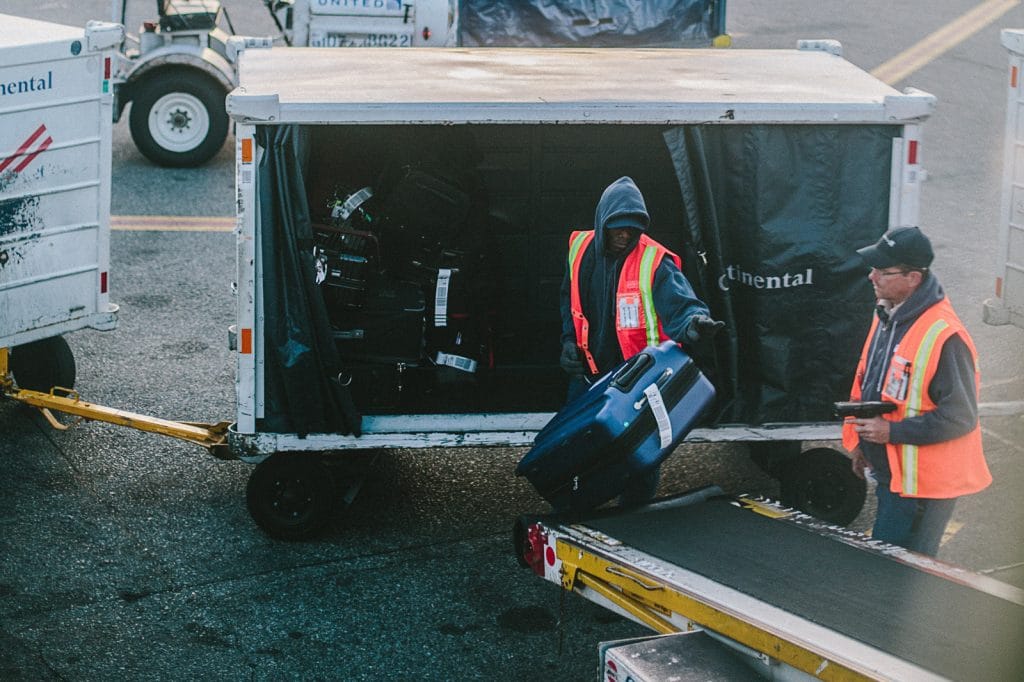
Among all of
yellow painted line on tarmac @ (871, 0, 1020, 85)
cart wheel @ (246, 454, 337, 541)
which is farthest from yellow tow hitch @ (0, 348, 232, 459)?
yellow painted line on tarmac @ (871, 0, 1020, 85)

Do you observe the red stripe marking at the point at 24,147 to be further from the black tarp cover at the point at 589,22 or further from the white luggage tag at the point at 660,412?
the black tarp cover at the point at 589,22

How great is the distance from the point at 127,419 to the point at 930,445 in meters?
4.04

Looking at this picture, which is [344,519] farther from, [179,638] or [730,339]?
[730,339]

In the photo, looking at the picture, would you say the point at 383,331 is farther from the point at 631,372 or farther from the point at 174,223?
the point at 174,223

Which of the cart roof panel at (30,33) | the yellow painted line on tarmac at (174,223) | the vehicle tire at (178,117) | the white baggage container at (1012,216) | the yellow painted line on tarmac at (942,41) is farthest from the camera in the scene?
the yellow painted line on tarmac at (942,41)

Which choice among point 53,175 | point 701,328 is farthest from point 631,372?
point 53,175

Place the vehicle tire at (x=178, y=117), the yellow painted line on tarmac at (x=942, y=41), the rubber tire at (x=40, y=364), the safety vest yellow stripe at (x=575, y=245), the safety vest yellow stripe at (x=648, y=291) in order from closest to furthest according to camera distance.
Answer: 1. the safety vest yellow stripe at (x=648, y=291)
2. the safety vest yellow stripe at (x=575, y=245)
3. the rubber tire at (x=40, y=364)
4. the vehicle tire at (x=178, y=117)
5. the yellow painted line on tarmac at (x=942, y=41)

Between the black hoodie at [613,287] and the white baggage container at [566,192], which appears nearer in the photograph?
the black hoodie at [613,287]

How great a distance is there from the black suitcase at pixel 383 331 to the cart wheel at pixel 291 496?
587mm

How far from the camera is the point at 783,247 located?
6457 mm

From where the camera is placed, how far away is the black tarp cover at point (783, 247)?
6.37m

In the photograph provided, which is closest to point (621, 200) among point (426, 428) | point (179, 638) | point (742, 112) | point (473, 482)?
point (742, 112)

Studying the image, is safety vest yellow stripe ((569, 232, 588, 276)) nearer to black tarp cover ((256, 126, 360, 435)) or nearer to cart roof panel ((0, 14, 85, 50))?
black tarp cover ((256, 126, 360, 435))

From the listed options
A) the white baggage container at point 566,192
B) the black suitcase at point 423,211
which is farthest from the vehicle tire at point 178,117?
the black suitcase at point 423,211
